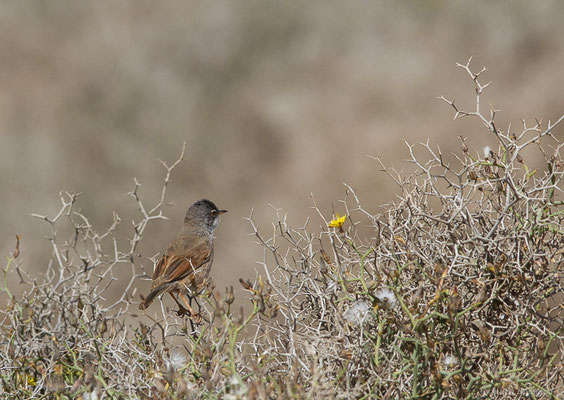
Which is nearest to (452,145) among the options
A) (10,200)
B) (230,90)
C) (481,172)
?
(230,90)

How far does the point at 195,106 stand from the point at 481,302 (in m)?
8.66

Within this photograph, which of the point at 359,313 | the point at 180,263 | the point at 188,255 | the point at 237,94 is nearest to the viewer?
the point at 359,313

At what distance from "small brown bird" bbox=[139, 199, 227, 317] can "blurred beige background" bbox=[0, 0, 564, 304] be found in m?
3.55

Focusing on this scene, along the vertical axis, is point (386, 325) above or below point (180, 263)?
below

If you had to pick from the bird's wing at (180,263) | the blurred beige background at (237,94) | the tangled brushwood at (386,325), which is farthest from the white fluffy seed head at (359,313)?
the blurred beige background at (237,94)

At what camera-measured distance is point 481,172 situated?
279 centimetres

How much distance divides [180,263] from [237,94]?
22.1ft

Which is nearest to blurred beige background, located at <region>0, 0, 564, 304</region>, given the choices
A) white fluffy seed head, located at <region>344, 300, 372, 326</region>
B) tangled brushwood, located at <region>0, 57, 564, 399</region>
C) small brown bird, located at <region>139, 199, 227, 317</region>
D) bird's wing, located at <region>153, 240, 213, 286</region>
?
small brown bird, located at <region>139, 199, 227, 317</region>

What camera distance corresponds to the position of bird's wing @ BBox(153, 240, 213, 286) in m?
4.35

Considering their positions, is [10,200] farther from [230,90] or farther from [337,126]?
[337,126]

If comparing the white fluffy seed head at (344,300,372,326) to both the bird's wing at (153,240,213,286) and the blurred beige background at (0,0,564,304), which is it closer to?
the bird's wing at (153,240,213,286)

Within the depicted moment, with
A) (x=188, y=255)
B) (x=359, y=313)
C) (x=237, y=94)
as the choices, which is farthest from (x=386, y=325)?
(x=237, y=94)

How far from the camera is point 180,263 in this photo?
4523 mm

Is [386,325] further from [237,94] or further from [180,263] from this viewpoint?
[237,94]
